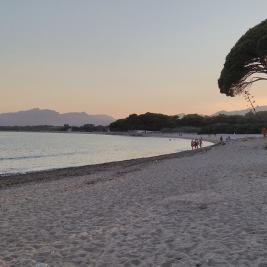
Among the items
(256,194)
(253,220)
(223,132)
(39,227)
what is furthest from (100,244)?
(223,132)

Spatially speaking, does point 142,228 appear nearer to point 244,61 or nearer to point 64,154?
point 244,61

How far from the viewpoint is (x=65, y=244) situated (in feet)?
27.9

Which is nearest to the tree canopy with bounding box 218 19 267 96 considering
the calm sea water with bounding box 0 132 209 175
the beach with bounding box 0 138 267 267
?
the calm sea water with bounding box 0 132 209 175

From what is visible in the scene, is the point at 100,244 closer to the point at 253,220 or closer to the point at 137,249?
the point at 137,249

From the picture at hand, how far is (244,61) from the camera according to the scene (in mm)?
36781

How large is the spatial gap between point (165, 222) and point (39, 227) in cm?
269

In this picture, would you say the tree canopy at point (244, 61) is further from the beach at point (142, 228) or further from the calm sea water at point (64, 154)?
the beach at point (142, 228)

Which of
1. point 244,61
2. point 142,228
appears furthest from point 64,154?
point 142,228

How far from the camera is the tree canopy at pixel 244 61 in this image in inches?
1369

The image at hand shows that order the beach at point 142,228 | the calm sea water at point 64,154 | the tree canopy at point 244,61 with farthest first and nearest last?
the calm sea water at point 64,154, the tree canopy at point 244,61, the beach at point 142,228

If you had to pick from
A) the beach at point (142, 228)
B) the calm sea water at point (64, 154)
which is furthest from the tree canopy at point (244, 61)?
the beach at point (142, 228)

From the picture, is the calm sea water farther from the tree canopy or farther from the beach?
the beach

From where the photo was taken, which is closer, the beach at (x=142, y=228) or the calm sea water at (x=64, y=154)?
the beach at (x=142, y=228)

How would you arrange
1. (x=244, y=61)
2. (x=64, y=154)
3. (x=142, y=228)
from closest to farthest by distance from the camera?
1. (x=142, y=228)
2. (x=244, y=61)
3. (x=64, y=154)
